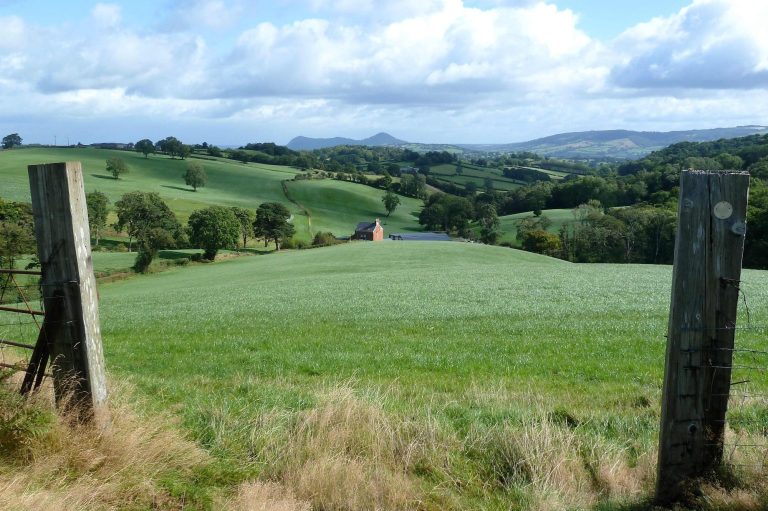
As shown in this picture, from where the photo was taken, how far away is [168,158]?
17238 centimetres

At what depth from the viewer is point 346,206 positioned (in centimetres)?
14262

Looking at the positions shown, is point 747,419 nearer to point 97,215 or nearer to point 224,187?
point 97,215

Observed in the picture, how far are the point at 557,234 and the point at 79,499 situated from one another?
110 m

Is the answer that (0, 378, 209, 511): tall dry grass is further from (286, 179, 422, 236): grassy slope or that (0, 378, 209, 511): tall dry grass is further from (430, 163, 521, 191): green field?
(430, 163, 521, 191): green field

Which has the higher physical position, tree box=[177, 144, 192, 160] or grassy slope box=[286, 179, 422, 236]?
tree box=[177, 144, 192, 160]

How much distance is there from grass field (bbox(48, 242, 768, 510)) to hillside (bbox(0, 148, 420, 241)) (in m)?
90.1

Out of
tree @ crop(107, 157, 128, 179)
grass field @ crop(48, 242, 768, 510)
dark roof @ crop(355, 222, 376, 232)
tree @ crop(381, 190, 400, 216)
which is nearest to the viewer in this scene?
grass field @ crop(48, 242, 768, 510)

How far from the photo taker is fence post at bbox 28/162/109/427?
18.4 feet

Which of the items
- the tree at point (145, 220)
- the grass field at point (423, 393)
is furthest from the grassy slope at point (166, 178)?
the grass field at point (423, 393)

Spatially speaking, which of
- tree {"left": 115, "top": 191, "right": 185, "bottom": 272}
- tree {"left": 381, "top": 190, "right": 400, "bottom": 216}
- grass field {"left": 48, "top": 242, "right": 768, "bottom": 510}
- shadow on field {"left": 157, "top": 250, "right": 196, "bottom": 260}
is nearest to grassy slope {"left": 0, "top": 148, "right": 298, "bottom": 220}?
tree {"left": 115, "top": 191, "right": 185, "bottom": 272}

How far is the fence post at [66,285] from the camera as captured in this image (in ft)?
18.4

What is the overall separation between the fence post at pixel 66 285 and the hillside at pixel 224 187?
102 meters

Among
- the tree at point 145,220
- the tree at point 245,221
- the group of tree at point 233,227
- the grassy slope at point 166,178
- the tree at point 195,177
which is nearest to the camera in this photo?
the group of tree at point 233,227

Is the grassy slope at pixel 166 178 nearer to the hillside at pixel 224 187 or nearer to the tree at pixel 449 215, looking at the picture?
the hillside at pixel 224 187
